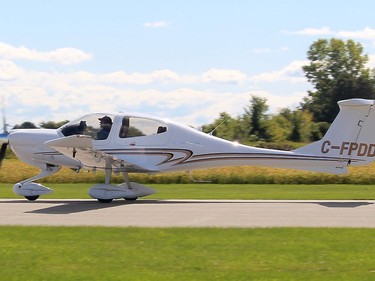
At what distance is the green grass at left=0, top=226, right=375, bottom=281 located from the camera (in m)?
8.75

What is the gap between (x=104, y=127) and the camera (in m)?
18.8

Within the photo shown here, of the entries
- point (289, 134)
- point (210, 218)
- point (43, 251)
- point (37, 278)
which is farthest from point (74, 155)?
point (289, 134)

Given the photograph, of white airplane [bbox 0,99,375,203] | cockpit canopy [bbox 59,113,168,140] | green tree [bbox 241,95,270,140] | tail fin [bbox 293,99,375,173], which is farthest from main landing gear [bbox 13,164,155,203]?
green tree [bbox 241,95,270,140]

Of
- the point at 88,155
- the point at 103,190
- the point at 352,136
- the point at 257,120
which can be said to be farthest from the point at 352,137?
the point at 257,120

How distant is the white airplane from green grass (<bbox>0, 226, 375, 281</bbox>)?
5.72 metres

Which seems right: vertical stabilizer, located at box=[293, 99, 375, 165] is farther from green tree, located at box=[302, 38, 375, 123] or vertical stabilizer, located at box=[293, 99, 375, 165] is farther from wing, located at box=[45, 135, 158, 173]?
green tree, located at box=[302, 38, 375, 123]

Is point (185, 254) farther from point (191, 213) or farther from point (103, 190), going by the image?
point (103, 190)

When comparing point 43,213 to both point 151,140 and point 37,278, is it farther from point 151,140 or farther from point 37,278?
point 37,278

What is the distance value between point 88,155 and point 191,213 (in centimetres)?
371

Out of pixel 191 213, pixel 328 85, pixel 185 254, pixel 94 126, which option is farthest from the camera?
pixel 328 85

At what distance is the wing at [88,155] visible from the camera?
16484mm

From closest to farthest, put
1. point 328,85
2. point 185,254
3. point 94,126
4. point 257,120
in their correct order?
point 185,254, point 94,126, point 257,120, point 328,85

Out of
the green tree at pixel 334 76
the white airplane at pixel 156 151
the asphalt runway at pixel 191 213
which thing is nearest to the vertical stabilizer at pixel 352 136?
the white airplane at pixel 156 151

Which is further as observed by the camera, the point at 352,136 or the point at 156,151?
the point at 156,151
